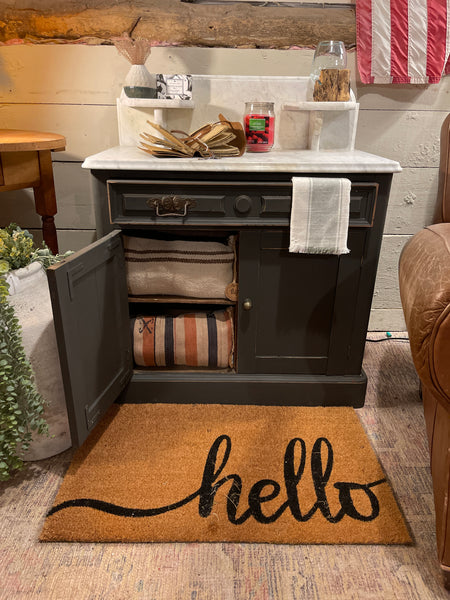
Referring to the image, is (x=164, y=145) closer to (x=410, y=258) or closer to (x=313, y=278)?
(x=313, y=278)

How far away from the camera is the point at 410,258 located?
108cm

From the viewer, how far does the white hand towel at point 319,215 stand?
133 centimetres

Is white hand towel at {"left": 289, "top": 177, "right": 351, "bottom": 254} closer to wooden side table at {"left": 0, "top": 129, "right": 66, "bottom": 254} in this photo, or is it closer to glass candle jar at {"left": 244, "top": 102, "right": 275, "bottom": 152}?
glass candle jar at {"left": 244, "top": 102, "right": 275, "bottom": 152}

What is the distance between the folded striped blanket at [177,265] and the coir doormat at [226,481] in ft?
1.54

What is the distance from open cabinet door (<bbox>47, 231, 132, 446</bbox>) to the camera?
3.64 ft

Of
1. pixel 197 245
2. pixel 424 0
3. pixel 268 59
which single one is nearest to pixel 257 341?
pixel 197 245

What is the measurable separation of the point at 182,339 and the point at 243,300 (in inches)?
10.9

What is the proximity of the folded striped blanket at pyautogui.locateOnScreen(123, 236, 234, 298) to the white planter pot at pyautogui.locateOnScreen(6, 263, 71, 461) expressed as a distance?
12.5 inches

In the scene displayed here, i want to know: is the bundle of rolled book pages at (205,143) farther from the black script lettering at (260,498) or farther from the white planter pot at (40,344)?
the black script lettering at (260,498)

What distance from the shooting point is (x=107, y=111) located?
181 cm

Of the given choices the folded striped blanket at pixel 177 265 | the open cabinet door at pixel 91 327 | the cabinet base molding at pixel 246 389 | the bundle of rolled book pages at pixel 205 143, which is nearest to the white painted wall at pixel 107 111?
the bundle of rolled book pages at pixel 205 143

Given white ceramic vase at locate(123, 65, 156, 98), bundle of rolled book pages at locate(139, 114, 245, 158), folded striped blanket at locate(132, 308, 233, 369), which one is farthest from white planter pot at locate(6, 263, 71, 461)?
white ceramic vase at locate(123, 65, 156, 98)

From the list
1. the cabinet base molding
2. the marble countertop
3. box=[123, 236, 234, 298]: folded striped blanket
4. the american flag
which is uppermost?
the american flag

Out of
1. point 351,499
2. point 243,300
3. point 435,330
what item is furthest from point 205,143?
point 351,499
